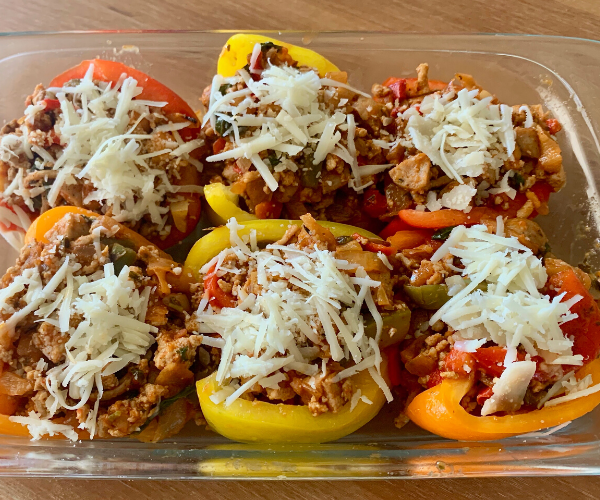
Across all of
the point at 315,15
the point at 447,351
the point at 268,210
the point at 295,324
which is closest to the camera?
the point at 295,324

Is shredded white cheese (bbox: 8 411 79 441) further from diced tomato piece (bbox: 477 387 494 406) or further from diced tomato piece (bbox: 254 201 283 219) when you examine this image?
diced tomato piece (bbox: 477 387 494 406)

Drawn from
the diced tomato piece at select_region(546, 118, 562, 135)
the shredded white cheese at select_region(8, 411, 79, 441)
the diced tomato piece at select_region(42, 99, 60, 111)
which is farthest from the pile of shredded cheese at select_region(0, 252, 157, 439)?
the diced tomato piece at select_region(546, 118, 562, 135)

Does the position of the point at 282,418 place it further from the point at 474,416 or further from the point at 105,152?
the point at 105,152

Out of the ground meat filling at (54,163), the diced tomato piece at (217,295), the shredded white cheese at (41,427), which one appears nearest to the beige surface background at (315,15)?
the ground meat filling at (54,163)

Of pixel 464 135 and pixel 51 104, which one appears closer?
pixel 464 135

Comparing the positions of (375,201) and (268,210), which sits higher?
(375,201)

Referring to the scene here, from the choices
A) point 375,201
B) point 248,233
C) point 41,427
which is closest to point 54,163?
point 248,233

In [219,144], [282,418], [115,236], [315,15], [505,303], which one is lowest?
[282,418]

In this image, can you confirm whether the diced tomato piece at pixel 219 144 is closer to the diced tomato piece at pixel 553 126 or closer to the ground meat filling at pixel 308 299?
the ground meat filling at pixel 308 299
